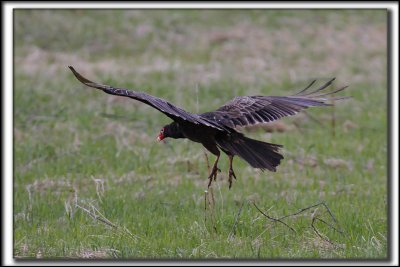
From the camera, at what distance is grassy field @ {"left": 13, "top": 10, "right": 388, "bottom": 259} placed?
6.23 m

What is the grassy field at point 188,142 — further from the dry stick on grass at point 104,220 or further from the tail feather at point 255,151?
the tail feather at point 255,151

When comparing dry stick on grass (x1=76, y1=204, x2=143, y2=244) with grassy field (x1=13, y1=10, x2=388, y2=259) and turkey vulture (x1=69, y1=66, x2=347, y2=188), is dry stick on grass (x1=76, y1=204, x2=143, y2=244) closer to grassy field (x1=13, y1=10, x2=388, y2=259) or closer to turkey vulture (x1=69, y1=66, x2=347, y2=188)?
grassy field (x1=13, y1=10, x2=388, y2=259)

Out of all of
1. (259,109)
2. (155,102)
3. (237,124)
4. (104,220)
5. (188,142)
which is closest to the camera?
(155,102)

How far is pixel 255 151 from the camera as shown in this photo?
19.9ft

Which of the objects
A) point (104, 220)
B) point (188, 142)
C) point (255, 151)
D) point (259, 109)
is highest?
point (259, 109)

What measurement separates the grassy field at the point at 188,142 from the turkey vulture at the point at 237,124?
0.42 m

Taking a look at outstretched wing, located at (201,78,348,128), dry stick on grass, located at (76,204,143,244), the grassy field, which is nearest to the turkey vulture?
outstretched wing, located at (201,78,348,128)

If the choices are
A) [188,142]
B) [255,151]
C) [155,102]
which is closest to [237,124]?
[255,151]

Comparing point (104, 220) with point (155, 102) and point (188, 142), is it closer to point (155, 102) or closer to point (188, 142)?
point (155, 102)

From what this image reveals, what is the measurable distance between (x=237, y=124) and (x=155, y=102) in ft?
2.69

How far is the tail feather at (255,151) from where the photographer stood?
19.7 feet

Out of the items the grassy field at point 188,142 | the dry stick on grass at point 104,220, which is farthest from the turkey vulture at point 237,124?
the dry stick on grass at point 104,220

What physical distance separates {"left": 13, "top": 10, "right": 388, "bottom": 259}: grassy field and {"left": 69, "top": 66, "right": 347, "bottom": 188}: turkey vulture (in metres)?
0.42

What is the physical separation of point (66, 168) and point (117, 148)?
2.94 feet
